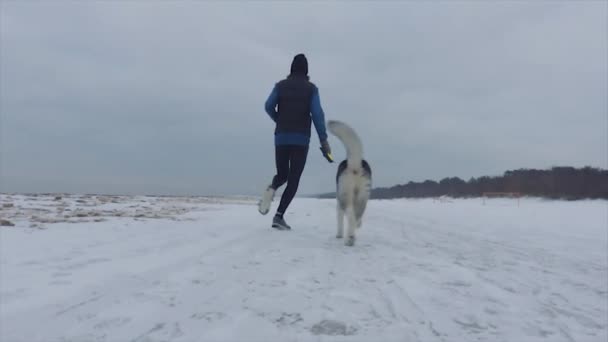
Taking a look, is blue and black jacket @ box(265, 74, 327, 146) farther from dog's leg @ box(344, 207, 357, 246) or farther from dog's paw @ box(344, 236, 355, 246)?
dog's paw @ box(344, 236, 355, 246)

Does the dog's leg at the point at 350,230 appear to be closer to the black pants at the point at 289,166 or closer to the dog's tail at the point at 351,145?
the dog's tail at the point at 351,145

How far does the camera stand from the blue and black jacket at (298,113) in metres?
5.21

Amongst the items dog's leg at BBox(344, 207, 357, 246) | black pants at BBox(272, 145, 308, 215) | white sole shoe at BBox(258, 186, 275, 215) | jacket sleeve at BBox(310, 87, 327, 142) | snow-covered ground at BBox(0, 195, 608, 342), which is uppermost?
jacket sleeve at BBox(310, 87, 327, 142)

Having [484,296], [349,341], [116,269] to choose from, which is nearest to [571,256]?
[484,296]

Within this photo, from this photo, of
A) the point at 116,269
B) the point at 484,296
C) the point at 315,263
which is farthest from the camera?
the point at 315,263

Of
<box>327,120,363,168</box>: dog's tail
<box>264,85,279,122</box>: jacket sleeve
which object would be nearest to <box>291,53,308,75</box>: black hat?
<box>264,85,279,122</box>: jacket sleeve

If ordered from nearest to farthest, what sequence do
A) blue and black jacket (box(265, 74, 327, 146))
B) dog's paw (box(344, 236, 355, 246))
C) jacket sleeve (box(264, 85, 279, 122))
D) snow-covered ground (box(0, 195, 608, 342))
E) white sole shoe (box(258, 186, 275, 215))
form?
snow-covered ground (box(0, 195, 608, 342)) → dog's paw (box(344, 236, 355, 246)) → blue and black jacket (box(265, 74, 327, 146)) → jacket sleeve (box(264, 85, 279, 122)) → white sole shoe (box(258, 186, 275, 215))

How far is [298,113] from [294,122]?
0.43 feet

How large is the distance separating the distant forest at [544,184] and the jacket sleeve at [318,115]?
22506mm

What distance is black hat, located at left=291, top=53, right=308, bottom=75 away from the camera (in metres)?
5.38

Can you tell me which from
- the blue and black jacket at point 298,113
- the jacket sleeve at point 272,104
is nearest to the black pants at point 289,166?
the blue and black jacket at point 298,113

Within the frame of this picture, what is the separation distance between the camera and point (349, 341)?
1504 mm

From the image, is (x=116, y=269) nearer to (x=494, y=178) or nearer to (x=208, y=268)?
(x=208, y=268)

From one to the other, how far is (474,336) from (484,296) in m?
0.66
